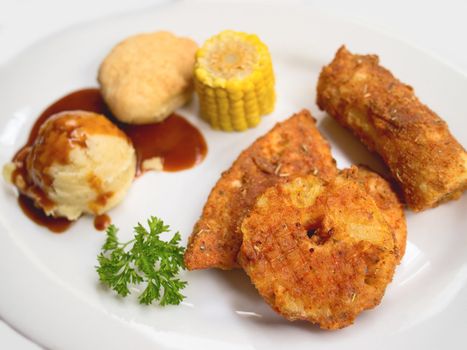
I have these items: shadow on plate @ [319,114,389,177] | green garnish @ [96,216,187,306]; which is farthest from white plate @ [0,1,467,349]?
green garnish @ [96,216,187,306]

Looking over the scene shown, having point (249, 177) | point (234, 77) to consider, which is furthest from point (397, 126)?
point (234, 77)

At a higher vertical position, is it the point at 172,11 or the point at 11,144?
the point at 172,11

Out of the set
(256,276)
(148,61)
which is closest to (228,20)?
(148,61)

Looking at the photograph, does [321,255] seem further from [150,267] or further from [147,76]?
[147,76]

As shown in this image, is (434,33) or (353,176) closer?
(353,176)

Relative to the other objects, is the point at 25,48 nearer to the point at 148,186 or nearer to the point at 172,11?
the point at 172,11

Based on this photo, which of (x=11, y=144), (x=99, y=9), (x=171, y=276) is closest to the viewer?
(x=171, y=276)

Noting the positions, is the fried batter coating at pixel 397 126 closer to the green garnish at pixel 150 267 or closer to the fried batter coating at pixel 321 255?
the fried batter coating at pixel 321 255
